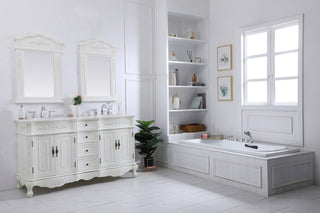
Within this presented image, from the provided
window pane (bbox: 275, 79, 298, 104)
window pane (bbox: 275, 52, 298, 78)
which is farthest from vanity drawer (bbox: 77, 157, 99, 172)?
window pane (bbox: 275, 52, 298, 78)

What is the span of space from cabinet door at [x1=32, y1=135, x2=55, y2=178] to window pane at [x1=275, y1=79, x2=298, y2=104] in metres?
3.45

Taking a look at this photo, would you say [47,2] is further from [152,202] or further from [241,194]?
[241,194]

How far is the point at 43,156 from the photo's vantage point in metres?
4.07

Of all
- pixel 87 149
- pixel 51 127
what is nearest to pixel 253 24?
pixel 87 149

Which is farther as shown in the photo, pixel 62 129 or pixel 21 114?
pixel 21 114

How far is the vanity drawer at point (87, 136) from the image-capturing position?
14.4 ft

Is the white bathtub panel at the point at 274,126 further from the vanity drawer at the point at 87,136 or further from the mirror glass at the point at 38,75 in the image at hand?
the mirror glass at the point at 38,75

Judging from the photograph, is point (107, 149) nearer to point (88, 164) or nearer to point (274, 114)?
point (88, 164)

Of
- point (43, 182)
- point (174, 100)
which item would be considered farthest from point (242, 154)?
point (43, 182)

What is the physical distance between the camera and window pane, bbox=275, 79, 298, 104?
4541 millimetres

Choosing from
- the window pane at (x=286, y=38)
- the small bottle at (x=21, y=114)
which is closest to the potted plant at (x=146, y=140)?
the small bottle at (x=21, y=114)

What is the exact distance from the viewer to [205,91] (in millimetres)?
6070

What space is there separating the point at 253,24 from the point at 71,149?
3541 millimetres

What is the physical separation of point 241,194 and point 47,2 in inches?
156
